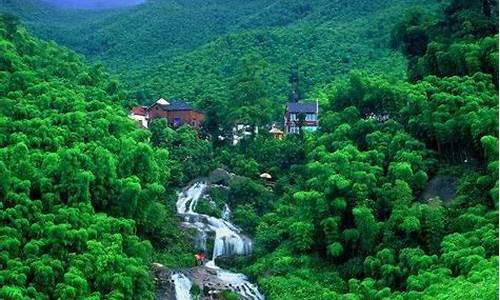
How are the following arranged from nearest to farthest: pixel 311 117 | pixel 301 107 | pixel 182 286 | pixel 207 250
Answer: pixel 182 286
pixel 207 250
pixel 301 107
pixel 311 117

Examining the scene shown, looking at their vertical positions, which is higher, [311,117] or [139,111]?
[139,111]

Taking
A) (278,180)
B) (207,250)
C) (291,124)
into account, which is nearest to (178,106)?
(291,124)

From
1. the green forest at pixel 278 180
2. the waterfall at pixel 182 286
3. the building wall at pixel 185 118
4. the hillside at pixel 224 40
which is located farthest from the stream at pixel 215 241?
the hillside at pixel 224 40

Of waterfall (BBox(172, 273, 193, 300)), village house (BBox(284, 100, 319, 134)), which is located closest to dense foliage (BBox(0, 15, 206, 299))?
waterfall (BBox(172, 273, 193, 300))

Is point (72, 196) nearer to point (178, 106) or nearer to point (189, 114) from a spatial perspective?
point (189, 114)

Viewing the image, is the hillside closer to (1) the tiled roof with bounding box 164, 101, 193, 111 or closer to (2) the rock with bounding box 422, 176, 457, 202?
(1) the tiled roof with bounding box 164, 101, 193, 111

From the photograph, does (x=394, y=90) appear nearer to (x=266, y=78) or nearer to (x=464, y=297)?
(x=464, y=297)

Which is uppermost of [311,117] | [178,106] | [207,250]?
[178,106]
